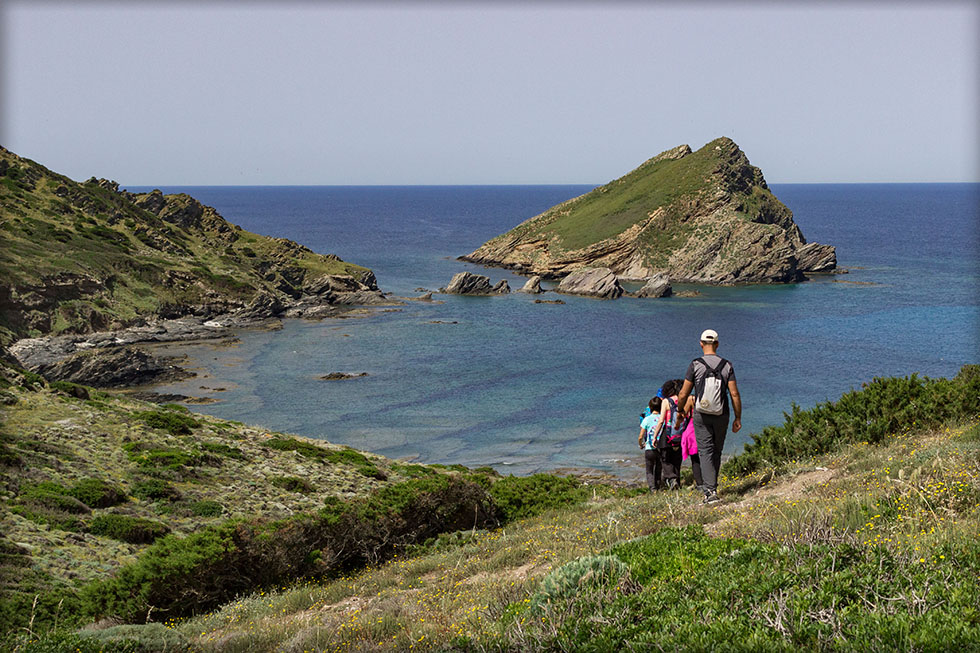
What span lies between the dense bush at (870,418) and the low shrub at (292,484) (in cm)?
941

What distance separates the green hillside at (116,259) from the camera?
56406 millimetres

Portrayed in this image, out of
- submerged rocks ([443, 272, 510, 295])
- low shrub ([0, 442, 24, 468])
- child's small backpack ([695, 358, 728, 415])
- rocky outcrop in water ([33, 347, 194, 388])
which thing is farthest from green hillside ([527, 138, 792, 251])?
low shrub ([0, 442, 24, 468])

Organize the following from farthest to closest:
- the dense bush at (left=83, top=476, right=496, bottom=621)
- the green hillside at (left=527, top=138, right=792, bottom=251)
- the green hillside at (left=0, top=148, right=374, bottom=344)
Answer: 1. the green hillside at (left=527, top=138, right=792, bottom=251)
2. the green hillside at (left=0, top=148, right=374, bottom=344)
3. the dense bush at (left=83, top=476, right=496, bottom=621)

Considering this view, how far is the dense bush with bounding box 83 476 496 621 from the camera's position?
9969mm

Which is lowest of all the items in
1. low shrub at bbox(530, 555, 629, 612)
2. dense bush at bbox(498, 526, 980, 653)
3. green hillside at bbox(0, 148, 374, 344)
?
low shrub at bbox(530, 555, 629, 612)

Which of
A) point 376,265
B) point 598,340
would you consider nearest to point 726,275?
point 598,340

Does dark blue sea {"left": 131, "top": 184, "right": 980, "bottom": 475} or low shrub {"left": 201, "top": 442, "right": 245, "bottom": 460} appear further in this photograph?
dark blue sea {"left": 131, "top": 184, "right": 980, "bottom": 475}

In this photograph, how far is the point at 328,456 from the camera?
1873 centimetres

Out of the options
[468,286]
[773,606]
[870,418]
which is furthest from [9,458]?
[468,286]

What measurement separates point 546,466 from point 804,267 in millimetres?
79363

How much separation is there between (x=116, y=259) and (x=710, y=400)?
223 feet

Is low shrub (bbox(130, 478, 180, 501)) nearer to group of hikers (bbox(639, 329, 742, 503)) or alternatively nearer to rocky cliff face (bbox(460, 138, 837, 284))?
group of hikers (bbox(639, 329, 742, 503))

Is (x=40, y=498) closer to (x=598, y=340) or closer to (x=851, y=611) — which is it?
(x=851, y=611)

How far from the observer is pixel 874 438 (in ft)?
47.6
